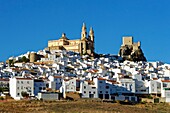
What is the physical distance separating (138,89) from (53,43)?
40708mm

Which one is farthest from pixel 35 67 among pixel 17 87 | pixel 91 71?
pixel 17 87

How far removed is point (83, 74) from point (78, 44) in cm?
2433

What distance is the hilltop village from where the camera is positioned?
68250mm

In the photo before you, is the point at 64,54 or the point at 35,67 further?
the point at 64,54

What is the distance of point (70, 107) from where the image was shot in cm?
5844

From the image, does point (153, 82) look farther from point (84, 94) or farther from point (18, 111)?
point (18, 111)

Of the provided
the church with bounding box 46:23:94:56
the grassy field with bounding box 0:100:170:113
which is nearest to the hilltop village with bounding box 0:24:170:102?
the church with bounding box 46:23:94:56

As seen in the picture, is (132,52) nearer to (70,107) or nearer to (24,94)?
(24,94)

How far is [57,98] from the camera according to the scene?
65.0 m

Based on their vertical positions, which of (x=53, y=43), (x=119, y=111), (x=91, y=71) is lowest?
(x=119, y=111)

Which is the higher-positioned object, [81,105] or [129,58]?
[129,58]

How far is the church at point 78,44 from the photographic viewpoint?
348 ft

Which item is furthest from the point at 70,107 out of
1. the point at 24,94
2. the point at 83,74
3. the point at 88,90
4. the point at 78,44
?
the point at 78,44

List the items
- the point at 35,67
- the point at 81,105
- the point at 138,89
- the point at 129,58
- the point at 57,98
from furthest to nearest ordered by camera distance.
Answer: the point at 129,58, the point at 35,67, the point at 138,89, the point at 57,98, the point at 81,105
